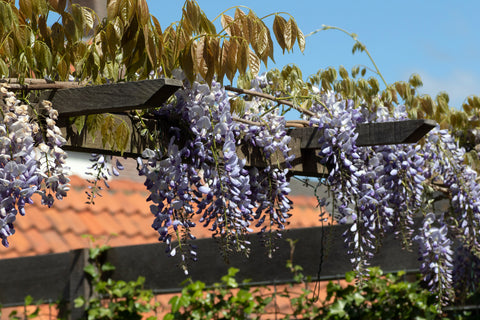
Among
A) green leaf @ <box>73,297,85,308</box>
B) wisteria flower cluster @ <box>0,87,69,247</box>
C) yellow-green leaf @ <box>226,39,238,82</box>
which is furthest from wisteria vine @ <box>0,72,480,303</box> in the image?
green leaf @ <box>73,297,85,308</box>

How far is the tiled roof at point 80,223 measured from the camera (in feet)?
14.4

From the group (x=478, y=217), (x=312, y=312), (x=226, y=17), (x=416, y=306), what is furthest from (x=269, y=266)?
(x=226, y=17)

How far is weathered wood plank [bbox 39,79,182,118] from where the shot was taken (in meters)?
1.53

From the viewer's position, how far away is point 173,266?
4.02 metres

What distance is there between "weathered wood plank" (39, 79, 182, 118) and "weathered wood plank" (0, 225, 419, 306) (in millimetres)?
2264

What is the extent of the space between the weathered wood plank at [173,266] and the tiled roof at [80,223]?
23 centimetres

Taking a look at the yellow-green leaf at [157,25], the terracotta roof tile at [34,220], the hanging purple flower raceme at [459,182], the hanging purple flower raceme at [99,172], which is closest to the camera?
the yellow-green leaf at [157,25]

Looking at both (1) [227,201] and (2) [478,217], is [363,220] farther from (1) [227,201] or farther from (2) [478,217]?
(2) [478,217]

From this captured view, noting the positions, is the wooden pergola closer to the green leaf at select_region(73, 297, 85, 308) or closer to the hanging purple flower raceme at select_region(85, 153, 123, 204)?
the green leaf at select_region(73, 297, 85, 308)

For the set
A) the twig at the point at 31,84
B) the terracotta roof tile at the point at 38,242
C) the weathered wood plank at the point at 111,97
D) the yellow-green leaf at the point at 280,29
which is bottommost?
the terracotta roof tile at the point at 38,242

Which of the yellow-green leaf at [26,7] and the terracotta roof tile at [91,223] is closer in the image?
the yellow-green leaf at [26,7]

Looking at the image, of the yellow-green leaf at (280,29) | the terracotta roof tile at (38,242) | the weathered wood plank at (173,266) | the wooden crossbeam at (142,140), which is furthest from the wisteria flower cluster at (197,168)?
the terracotta roof tile at (38,242)

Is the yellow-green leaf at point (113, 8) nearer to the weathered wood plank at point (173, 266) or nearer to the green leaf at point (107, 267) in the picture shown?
the weathered wood plank at point (173, 266)

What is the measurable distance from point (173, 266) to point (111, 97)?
8.32 feet
